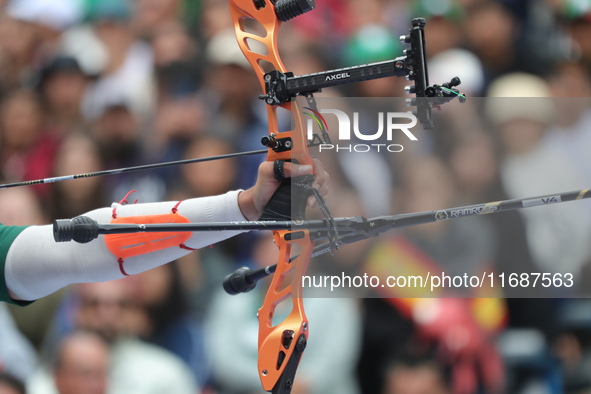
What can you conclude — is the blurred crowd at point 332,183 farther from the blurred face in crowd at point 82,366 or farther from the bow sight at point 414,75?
the bow sight at point 414,75

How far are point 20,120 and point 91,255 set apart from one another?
194 cm

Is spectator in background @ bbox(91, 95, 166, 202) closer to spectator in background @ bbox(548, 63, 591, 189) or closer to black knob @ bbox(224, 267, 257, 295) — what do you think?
black knob @ bbox(224, 267, 257, 295)

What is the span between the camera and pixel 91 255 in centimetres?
194

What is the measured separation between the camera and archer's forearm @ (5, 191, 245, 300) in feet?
6.31

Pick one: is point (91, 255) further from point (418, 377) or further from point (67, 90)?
point (67, 90)

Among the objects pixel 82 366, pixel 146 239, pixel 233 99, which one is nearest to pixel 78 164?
pixel 233 99

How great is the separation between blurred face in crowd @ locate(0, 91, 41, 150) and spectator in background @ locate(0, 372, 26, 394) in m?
1.12

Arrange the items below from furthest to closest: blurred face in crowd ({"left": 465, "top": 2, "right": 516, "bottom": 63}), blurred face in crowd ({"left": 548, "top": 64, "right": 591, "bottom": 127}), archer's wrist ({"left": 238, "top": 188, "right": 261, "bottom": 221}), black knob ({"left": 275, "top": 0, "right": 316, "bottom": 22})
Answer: blurred face in crowd ({"left": 465, "top": 2, "right": 516, "bottom": 63})
blurred face in crowd ({"left": 548, "top": 64, "right": 591, "bottom": 127})
archer's wrist ({"left": 238, "top": 188, "right": 261, "bottom": 221})
black knob ({"left": 275, "top": 0, "right": 316, "bottom": 22})

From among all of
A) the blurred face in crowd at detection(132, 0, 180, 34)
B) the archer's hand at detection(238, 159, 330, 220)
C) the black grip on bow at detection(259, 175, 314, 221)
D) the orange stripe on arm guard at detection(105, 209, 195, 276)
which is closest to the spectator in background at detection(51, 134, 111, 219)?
the blurred face in crowd at detection(132, 0, 180, 34)

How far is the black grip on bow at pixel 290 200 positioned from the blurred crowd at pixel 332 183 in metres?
0.09

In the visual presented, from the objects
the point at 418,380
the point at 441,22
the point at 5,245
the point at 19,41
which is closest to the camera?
the point at 5,245

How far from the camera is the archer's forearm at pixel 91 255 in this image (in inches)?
75.7

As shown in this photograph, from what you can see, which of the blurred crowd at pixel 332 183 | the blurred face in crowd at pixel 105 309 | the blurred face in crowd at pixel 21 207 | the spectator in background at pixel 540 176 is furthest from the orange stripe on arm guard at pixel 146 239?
the blurred face in crowd at pixel 21 207

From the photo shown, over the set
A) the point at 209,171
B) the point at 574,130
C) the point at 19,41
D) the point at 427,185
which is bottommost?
the point at 427,185
